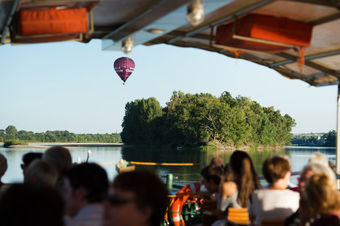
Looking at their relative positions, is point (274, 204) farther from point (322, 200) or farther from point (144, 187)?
point (144, 187)

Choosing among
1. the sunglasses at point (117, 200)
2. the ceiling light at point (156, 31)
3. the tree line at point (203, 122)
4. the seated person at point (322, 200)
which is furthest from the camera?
the tree line at point (203, 122)

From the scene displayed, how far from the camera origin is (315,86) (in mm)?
6586

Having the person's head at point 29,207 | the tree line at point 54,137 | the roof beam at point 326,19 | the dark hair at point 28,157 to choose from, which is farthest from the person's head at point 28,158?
the tree line at point 54,137

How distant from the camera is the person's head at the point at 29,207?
3.89 feet

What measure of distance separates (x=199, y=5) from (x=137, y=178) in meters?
2.25

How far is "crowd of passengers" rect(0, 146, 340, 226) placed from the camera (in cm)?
121

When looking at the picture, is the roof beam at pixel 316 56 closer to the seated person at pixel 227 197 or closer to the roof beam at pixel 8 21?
the seated person at pixel 227 197

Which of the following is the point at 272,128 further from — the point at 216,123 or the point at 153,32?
the point at 153,32

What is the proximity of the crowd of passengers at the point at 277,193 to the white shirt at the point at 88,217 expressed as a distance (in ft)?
3.45

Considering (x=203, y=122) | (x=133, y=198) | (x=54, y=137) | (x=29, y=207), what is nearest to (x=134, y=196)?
(x=133, y=198)

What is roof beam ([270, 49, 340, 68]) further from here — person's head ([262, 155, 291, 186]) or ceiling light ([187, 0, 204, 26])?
person's head ([262, 155, 291, 186])

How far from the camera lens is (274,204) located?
3.28 m

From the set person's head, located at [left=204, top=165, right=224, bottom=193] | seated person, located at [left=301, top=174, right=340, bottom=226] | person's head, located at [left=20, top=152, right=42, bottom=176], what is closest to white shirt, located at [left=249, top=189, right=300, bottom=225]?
seated person, located at [left=301, top=174, right=340, bottom=226]

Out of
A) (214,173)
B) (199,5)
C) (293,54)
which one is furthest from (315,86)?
(199,5)
